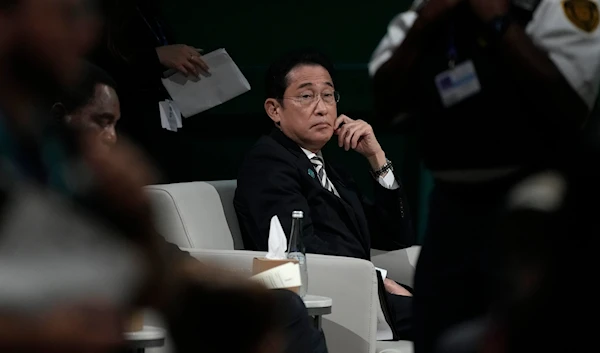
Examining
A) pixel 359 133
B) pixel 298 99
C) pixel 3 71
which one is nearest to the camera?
pixel 3 71

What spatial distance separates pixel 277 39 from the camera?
15.5 inches

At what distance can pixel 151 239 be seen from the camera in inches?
11.2

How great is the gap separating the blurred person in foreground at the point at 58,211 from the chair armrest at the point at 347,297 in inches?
Answer: 66.1

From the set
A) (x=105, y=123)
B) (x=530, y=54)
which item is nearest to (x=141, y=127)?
(x=105, y=123)

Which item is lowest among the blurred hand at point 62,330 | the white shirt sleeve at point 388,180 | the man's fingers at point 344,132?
the white shirt sleeve at point 388,180

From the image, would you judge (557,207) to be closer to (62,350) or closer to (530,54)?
(530,54)

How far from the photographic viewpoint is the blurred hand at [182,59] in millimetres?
354

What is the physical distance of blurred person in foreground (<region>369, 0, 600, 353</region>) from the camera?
32 cm

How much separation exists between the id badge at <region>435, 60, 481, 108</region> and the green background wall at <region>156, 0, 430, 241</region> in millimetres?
28

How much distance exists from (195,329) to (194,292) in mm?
12

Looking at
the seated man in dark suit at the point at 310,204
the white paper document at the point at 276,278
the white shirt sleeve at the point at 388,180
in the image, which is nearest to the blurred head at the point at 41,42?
the white paper document at the point at 276,278

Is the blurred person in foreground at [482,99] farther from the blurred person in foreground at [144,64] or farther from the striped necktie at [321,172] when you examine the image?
the striped necktie at [321,172]

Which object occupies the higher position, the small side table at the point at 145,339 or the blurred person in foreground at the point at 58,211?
the blurred person in foreground at the point at 58,211

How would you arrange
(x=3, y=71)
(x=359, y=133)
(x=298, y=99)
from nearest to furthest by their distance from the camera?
(x=3, y=71) < (x=359, y=133) < (x=298, y=99)
